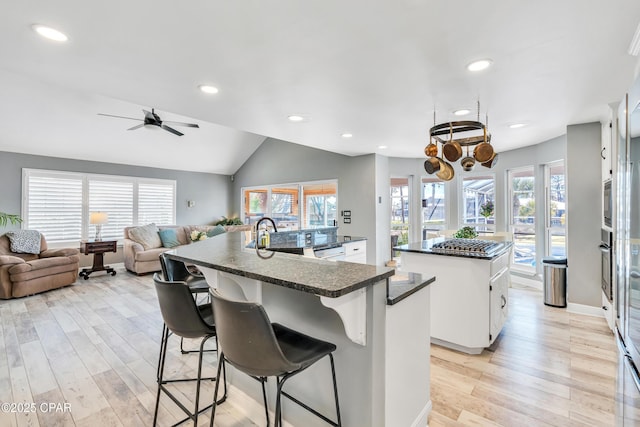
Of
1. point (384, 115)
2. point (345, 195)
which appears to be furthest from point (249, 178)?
point (384, 115)

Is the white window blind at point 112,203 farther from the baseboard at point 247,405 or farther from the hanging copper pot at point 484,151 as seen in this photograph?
the hanging copper pot at point 484,151

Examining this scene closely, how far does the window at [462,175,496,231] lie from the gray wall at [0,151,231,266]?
616 cm

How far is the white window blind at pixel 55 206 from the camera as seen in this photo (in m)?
5.59

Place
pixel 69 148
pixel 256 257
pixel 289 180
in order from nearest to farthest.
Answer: pixel 256 257
pixel 69 148
pixel 289 180

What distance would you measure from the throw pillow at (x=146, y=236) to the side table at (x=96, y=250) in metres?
0.42

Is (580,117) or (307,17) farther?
(580,117)

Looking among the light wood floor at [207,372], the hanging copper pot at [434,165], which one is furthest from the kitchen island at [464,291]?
the hanging copper pot at [434,165]

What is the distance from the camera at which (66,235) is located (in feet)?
19.5

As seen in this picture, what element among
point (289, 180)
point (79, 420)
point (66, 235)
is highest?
point (289, 180)

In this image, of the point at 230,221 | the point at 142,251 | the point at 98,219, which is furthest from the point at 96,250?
the point at 230,221

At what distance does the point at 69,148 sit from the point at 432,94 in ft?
21.3

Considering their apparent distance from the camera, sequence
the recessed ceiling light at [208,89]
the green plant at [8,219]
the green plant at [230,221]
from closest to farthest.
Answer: the recessed ceiling light at [208,89], the green plant at [8,219], the green plant at [230,221]

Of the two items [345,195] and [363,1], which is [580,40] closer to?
[363,1]

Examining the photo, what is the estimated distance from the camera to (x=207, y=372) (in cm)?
240
